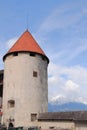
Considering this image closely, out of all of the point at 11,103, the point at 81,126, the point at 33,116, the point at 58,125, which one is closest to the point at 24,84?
the point at 11,103

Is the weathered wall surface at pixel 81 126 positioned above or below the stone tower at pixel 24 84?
below

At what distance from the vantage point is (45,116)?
29.3 metres

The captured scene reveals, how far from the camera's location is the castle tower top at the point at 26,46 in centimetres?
3143

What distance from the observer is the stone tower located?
2928cm

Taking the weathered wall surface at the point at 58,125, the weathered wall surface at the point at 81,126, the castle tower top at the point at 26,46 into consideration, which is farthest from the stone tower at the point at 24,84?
the weathered wall surface at the point at 81,126

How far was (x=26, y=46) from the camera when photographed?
31828 millimetres

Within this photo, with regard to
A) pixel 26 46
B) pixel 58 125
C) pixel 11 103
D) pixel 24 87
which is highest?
pixel 26 46

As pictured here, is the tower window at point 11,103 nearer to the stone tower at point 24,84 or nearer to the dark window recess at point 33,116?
the stone tower at point 24,84

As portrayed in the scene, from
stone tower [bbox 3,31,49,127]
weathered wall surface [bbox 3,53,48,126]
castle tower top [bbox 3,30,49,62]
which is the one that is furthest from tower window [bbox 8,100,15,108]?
castle tower top [bbox 3,30,49,62]

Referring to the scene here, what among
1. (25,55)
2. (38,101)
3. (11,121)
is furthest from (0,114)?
(25,55)

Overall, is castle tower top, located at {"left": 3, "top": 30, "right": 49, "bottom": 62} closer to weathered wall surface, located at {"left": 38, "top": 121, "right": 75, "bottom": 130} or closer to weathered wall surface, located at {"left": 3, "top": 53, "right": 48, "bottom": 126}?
weathered wall surface, located at {"left": 3, "top": 53, "right": 48, "bottom": 126}

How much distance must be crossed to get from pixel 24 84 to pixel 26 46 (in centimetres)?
485

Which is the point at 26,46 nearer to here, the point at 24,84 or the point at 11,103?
the point at 24,84

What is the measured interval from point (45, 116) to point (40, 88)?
3.36 meters
